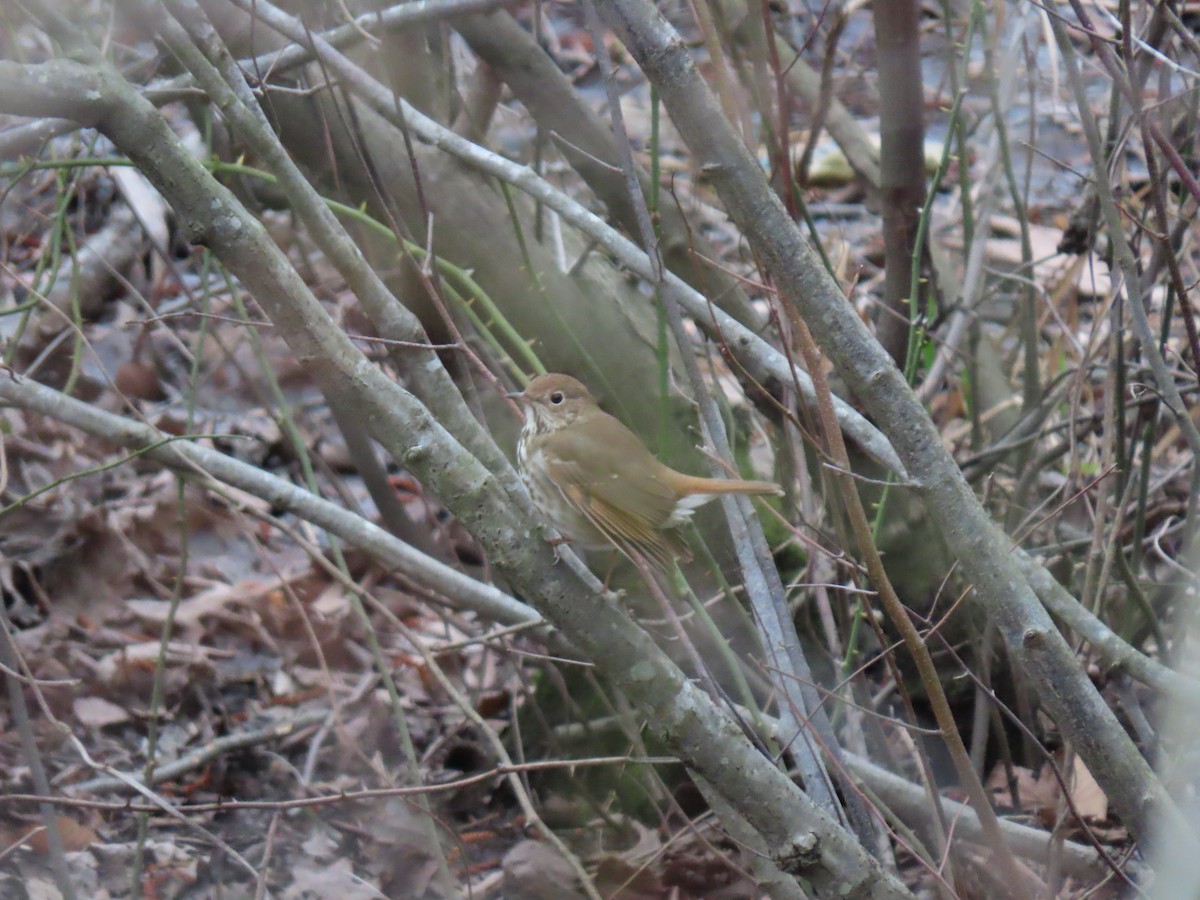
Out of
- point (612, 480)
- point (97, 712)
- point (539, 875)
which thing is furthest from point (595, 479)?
point (97, 712)

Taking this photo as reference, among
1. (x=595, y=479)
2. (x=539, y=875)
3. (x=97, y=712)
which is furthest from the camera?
(x=97, y=712)

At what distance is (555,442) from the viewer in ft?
10.9

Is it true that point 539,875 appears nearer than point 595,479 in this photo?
No

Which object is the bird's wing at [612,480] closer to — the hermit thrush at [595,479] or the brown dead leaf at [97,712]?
the hermit thrush at [595,479]

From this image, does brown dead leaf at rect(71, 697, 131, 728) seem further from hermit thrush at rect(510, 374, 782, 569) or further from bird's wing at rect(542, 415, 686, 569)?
bird's wing at rect(542, 415, 686, 569)

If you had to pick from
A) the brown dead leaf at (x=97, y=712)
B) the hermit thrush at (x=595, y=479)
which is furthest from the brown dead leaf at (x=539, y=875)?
the brown dead leaf at (x=97, y=712)

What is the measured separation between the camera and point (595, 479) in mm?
3193

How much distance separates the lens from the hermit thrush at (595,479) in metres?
3.01

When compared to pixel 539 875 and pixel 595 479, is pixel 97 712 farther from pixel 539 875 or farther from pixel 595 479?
pixel 595 479

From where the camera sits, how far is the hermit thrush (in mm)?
3012

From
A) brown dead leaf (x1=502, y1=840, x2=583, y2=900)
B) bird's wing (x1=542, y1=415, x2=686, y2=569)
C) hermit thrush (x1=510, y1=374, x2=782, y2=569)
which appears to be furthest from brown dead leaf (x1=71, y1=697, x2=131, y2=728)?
bird's wing (x1=542, y1=415, x2=686, y2=569)

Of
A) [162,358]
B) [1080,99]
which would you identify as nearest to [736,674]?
[1080,99]

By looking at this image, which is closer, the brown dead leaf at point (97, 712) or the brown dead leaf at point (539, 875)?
the brown dead leaf at point (539, 875)

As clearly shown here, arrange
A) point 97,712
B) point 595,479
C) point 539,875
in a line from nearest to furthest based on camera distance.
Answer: point 595,479, point 539,875, point 97,712
